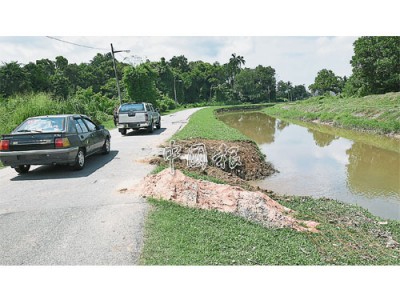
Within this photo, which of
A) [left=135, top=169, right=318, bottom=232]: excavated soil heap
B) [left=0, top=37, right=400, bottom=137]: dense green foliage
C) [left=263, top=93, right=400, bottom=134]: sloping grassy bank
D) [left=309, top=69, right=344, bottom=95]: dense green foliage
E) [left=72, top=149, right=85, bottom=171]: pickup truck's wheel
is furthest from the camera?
[left=309, top=69, right=344, bottom=95]: dense green foliage

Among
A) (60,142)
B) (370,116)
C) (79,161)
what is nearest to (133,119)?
(79,161)

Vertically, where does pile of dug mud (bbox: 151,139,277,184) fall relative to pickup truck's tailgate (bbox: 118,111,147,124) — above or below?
below

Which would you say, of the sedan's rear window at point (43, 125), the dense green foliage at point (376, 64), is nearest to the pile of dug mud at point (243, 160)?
the sedan's rear window at point (43, 125)

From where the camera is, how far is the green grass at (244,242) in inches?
163

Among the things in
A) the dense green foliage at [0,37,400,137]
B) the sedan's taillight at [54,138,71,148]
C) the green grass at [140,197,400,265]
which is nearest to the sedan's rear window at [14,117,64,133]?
the sedan's taillight at [54,138,71,148]

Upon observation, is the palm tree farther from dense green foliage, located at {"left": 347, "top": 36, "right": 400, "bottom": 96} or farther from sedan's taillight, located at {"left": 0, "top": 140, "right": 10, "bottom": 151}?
sedan's taillight, located at {"left": 0, "top": 140, "right": 10, "bottom": 151}

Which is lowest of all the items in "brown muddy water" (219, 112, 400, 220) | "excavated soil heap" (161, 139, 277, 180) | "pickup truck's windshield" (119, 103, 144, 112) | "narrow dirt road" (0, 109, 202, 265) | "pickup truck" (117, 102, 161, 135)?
"brown muddy water" (219, 112, 400, 220)

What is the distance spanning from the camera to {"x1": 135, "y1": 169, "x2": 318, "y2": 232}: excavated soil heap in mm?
5855

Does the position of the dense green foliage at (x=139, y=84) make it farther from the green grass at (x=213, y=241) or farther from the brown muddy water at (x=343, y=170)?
the green grass at (x=213, y=241)

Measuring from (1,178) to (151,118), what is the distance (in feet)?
30.3

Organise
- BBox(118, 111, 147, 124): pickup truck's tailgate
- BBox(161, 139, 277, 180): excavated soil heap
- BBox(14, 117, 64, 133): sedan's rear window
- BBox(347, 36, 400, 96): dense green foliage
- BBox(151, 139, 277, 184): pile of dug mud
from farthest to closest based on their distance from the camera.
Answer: BBox(347, 36, 400, 96): dense green foliage < BBox(118, 111, 147, 124): pickup truck's tailgate < BBox(161, 139, 277, 180): excavated soil heap < BBox(151, 139, 277, 184): pile of dug mud < BBox(14, 117, 64, 133): sedan's rear window

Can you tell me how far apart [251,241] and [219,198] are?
5.52 feet

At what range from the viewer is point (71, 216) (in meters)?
5.30

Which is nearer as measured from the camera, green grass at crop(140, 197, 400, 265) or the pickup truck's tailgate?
green grass at crop(140, 197, 400, 265)
